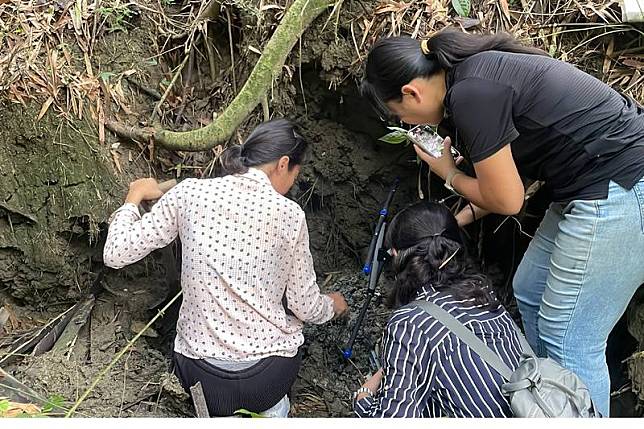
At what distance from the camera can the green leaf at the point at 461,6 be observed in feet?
10.3

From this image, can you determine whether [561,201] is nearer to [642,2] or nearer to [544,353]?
[544,353]

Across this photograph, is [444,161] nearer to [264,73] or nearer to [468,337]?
[468,337]

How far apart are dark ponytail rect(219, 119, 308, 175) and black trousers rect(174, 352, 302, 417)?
2.68 ft

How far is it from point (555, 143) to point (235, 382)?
1.55 metres

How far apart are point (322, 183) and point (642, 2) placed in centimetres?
201

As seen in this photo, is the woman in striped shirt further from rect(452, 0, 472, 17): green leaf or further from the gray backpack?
rect(452, 0, 472, 17): green leaf

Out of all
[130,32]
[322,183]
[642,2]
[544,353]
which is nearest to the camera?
[544,353]

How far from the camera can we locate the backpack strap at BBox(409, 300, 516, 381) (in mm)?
2264

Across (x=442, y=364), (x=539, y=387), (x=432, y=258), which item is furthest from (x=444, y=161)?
(x=539, y=387)

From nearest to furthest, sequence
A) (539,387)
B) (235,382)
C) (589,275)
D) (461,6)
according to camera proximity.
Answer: (539,387) → (589,275) → (235,382) → (461,6)

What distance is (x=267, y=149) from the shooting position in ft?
8.84

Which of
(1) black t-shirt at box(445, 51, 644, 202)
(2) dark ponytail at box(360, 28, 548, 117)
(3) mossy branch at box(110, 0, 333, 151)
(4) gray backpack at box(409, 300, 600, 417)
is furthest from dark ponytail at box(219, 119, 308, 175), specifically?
(4) gray backpack at box(409, 300, 600, 417)

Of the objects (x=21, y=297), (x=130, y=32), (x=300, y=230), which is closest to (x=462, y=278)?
(x=300, y=230)

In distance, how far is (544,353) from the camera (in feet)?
8.32
